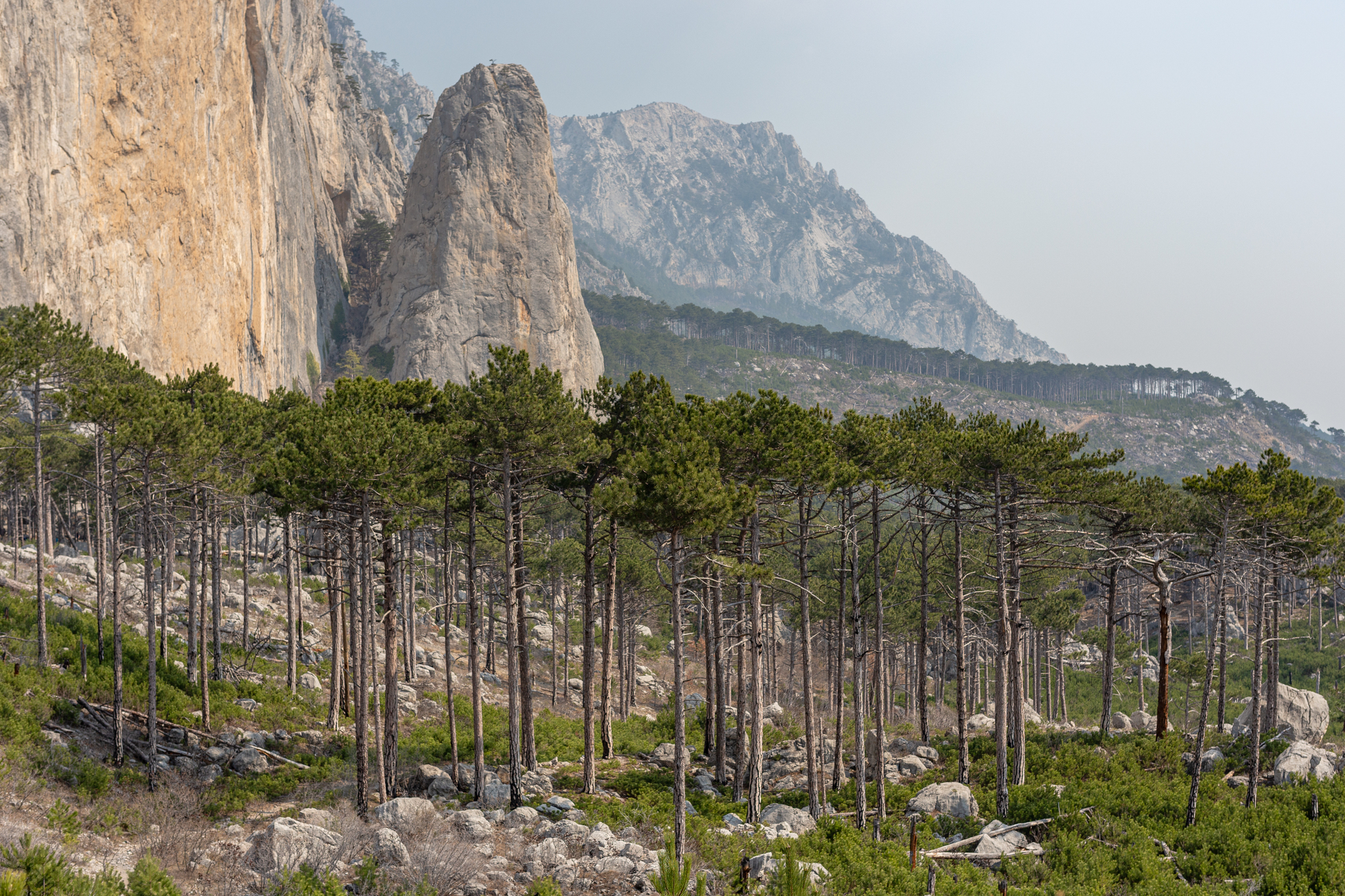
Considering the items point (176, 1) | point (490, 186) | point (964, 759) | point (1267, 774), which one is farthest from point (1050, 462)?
point (490, 186)

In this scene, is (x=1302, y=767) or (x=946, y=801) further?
(x=1302, y=767)

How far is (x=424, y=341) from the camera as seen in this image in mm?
79750

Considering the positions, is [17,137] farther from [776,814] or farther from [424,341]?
[776,814]

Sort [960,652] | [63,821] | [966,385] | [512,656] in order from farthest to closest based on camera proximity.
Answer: [966,385] < [960,652] < [512,656] < [63,821]

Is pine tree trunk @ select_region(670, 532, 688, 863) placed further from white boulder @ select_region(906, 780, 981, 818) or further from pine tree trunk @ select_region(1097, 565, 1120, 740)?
pine tree trunk @ select_region(1097, 565, 1120, 740)

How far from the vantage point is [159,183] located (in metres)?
49.0

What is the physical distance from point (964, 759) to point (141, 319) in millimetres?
53290

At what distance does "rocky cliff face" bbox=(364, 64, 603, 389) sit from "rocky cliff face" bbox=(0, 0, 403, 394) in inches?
473

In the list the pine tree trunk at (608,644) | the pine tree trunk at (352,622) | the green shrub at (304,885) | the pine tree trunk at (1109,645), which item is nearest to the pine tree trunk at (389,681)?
the pine tree trunk at (352,622)

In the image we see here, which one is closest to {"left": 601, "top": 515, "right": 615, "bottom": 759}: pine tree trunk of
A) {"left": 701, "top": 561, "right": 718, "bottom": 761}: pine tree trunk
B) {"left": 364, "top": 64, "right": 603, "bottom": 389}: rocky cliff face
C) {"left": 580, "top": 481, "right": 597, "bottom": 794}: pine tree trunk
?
{"left": 701, "top": 561, "right": 718, "bottom": 761}: pine tree trunk

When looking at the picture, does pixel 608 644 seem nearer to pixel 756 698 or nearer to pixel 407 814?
pixel 756 698

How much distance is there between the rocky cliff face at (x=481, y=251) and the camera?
81688 millimetres

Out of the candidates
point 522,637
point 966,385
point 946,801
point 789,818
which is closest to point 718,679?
point 789,818

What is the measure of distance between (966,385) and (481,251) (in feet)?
355
